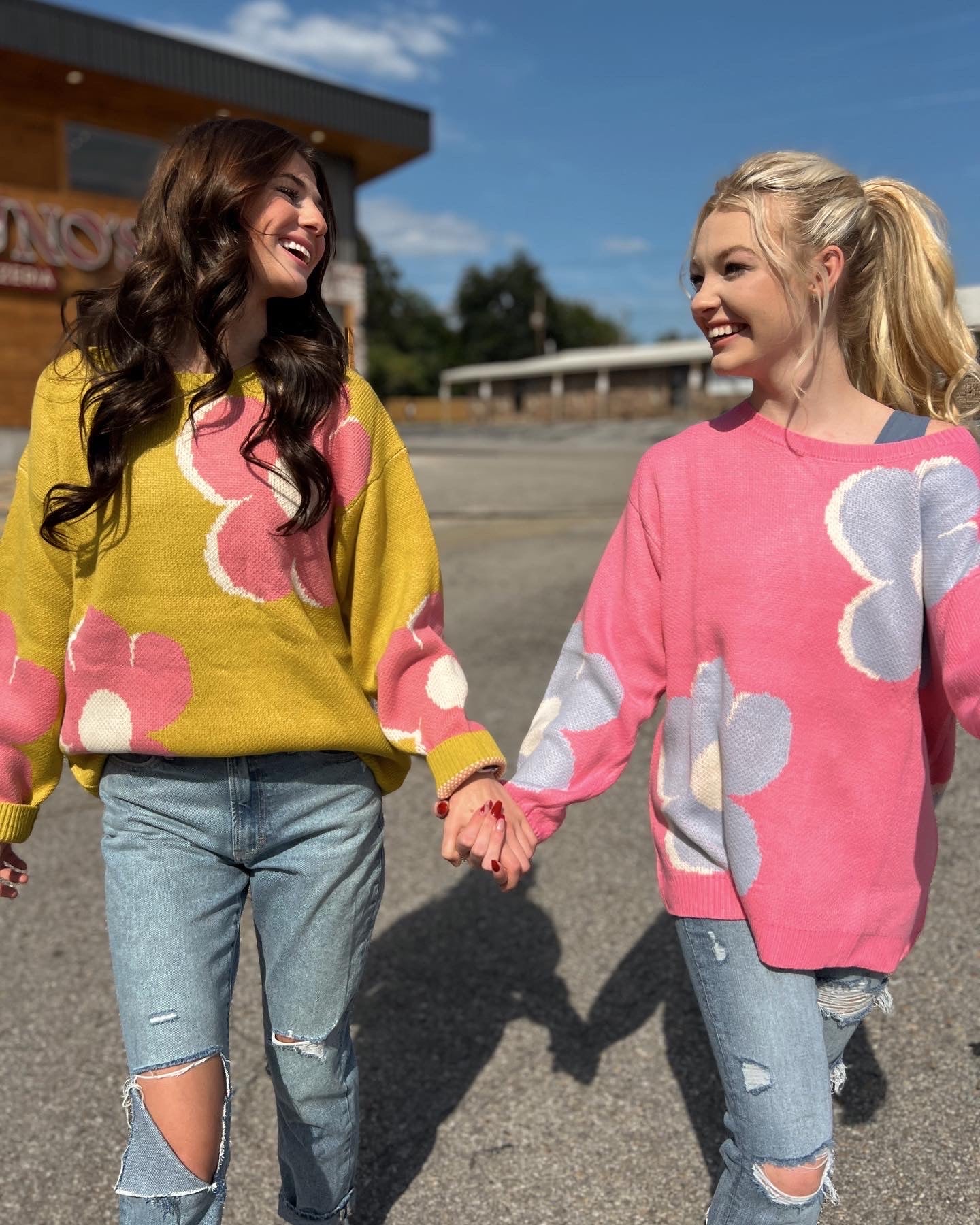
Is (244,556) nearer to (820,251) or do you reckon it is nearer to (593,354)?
(820,251)

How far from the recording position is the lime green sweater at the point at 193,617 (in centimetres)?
185

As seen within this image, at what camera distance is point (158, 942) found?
1.77 m

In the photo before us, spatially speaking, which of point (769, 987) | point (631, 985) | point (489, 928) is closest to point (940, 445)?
point (769, 987)

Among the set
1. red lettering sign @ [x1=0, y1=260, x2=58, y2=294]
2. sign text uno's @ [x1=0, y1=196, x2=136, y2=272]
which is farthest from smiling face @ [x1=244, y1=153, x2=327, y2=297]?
red lettering sign @ [x1=0, y1=260, x2=58, y2=294]

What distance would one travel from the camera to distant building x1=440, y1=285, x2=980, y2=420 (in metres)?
50.1

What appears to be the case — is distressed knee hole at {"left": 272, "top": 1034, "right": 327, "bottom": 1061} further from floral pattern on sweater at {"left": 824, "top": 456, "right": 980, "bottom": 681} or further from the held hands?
floral pattern on sweater at {"left": 824, "top": 456, "right": 980, "bottom": 681}

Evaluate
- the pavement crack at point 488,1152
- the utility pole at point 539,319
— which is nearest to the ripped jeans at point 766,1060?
the pavement crack at point 488,1152

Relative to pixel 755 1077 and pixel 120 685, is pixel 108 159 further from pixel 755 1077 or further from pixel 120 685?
pixel 755 1077

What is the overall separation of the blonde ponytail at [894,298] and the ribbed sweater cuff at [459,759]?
88 cm

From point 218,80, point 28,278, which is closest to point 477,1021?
point 28,278

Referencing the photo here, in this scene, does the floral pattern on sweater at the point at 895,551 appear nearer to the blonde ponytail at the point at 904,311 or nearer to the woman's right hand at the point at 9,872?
the blonde ponytail at the point at 904,311

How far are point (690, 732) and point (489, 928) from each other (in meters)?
2.11

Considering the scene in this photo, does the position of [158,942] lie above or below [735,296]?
below

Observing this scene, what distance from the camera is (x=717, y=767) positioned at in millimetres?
1856
